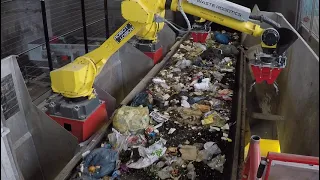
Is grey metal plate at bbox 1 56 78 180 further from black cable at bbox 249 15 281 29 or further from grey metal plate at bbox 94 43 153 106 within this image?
black cable at bbox 249 15 281 29

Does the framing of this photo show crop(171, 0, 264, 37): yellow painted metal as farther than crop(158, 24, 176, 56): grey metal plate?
No

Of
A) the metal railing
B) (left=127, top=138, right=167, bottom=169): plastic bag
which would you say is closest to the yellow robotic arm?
(left=127, top=138, right=167, bottom=169): plastic bag

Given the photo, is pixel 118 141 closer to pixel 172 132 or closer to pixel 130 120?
pixel 130 120

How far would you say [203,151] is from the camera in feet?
8.34

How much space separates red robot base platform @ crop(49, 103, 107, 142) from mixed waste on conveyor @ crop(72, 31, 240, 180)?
0.19 m

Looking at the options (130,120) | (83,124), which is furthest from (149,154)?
(83,124)

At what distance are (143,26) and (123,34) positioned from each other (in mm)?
194

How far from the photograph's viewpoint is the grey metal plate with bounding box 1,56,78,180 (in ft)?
8.49

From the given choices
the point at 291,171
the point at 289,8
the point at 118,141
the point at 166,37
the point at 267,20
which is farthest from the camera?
the point at 166,37

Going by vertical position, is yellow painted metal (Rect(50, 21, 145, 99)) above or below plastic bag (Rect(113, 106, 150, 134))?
above

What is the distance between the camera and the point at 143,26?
106 inches

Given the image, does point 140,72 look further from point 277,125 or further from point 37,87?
point 277,125

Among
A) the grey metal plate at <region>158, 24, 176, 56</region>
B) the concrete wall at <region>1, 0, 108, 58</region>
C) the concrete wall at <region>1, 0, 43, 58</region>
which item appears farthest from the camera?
the grey metal plate at <region>158, 24, 176, 56</region>

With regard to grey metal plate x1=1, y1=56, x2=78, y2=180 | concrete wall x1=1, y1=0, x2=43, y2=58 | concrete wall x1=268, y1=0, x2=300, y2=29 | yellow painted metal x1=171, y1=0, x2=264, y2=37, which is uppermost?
yellow painted metal x1=171, y1=0, x2=264, y2=37
